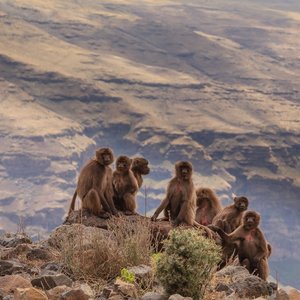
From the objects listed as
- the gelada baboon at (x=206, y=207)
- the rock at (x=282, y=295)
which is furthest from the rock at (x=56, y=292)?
the gelada baboon at (x=206, y=207)

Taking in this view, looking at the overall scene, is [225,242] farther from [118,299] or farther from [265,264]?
[118,299]

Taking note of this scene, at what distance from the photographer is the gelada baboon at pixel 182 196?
17422 millimetres

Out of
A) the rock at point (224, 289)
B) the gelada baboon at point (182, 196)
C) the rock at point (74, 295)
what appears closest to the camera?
the rock at point (74, 295)

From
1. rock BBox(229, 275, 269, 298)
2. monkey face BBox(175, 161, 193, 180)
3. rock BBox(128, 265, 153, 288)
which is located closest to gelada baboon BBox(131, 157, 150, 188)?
monkey face BBox(175, 161, 193, 180)

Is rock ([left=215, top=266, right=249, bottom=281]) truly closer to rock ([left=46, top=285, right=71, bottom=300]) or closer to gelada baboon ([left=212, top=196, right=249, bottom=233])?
rock ([left=46, top=285, right=71, bottom=300])

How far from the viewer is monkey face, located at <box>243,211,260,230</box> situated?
15289 millimetres

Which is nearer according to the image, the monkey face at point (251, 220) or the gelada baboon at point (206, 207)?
the monkey face at point (251, 220)

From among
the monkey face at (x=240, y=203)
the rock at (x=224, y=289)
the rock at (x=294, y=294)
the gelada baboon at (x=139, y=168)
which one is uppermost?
the rock at (x=294, y=294)

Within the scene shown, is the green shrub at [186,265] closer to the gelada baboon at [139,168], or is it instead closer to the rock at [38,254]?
the rock at [38,254]

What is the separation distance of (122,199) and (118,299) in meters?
9.54

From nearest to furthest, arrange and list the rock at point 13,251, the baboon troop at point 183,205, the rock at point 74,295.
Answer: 1. the rock at point 74,295
2. the rock at point 13,251
3. the baboon troop at point 183,205

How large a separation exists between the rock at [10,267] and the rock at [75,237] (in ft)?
2.13

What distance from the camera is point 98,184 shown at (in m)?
17.9

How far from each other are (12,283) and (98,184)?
837cm
